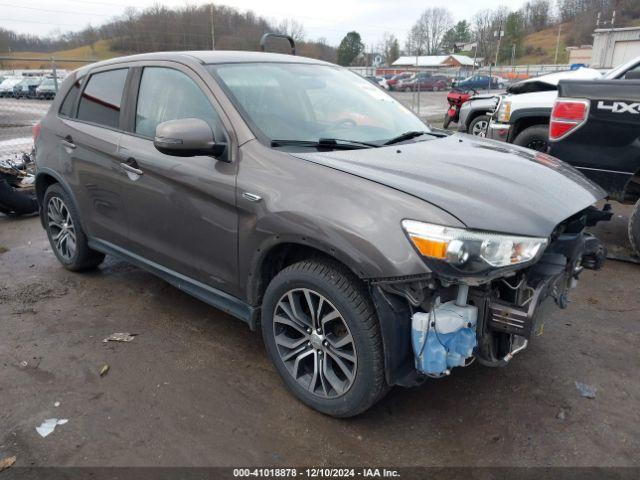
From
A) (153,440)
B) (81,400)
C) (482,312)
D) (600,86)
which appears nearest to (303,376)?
(153,440)

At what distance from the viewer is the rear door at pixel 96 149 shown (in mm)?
3797

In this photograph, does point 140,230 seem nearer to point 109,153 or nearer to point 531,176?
point 109,153

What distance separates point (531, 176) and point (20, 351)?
10.9 feet

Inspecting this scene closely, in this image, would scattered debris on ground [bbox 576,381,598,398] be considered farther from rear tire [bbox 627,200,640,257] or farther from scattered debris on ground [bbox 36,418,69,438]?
scattered debris on ground [bbox 36,418,69,438]

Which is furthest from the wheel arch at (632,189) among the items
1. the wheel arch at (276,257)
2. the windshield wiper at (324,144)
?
the wheel arch at (276,257)

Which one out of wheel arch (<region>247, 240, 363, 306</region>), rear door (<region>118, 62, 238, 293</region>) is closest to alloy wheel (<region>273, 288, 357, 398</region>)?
wheel arch (<region>247, 240, 363, 306</region>)

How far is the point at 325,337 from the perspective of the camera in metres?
2.71

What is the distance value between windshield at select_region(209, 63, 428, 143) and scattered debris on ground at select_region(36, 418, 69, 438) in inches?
71.8

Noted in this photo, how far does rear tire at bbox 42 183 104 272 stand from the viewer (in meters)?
4.43

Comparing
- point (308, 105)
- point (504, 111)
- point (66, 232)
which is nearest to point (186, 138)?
point (308, 105)

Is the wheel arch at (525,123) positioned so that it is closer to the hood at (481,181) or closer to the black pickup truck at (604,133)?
the black pickup truck at (604,133)

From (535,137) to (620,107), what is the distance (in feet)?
5.11

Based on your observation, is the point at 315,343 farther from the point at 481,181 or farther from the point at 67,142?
the point at 67,142

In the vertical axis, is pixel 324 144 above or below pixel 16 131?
above
